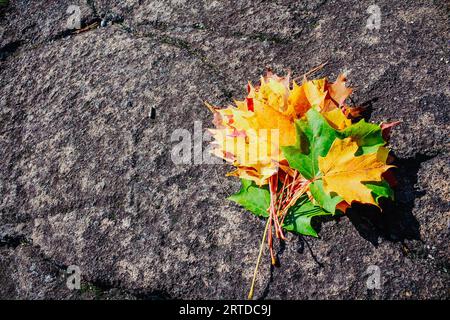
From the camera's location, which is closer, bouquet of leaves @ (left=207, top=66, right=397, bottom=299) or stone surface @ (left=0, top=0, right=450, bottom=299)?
bouquet of leaves @ (left=207, top=66, right=397, bottom=299)

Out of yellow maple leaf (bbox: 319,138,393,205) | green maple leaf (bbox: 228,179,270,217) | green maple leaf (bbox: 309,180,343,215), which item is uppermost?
yellow maple leaf (bbox: 319,138,393,205)

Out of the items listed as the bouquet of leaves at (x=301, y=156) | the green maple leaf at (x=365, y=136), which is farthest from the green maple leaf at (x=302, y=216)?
the green maple leaf at (x=365, y=136)

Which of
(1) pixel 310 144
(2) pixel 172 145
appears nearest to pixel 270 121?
(1) pixel 310 144

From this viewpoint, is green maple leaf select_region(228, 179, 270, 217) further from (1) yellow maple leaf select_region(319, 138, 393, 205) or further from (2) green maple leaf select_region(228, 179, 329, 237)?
(1) yellow maple leaf select_region(319, 138, 393, 205)

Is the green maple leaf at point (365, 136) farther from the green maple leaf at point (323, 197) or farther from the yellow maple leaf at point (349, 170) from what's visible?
the green maple leaf at point (323, 197)

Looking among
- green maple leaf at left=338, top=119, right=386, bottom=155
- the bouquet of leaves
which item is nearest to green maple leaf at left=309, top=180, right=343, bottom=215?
the bouquet of leaves
